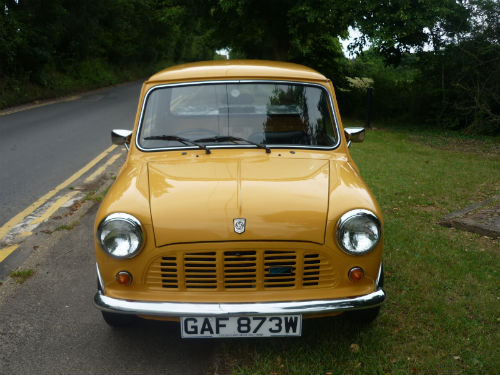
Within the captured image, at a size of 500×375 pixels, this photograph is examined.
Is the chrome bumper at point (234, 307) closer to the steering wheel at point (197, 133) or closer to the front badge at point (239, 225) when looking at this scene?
the front badge at point (239, 225)

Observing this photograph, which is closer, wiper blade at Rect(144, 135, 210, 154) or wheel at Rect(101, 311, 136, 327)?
wheel at Rect(101, 311, 136, 327)

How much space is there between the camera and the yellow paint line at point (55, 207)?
5.68 metres

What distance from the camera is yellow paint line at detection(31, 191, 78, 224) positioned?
223 inches

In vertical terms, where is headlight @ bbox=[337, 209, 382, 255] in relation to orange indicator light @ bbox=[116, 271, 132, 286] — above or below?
above

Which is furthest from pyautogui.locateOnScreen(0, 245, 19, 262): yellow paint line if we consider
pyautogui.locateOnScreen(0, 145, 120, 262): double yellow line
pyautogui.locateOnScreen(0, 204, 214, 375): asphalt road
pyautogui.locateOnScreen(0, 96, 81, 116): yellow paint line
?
pyautogui.locateOnScreen(0, 96, 81, 116): yellow paint line

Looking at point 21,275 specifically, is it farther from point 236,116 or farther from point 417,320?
point 417,320

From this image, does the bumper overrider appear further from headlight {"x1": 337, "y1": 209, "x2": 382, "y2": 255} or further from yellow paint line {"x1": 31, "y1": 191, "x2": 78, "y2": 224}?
yellow paint line {"x1": 31, "y1": 191, "x2": 78, "y2": 224}

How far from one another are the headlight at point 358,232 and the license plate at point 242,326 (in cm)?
51

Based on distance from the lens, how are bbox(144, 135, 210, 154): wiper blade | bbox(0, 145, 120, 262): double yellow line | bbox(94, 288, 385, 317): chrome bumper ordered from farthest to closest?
bbox(0, 145, 120, 262): double yellow line < bbox(144, 135, 210, 154): wiper blade < bbox(94, 288, 385, 317): chrome bumper

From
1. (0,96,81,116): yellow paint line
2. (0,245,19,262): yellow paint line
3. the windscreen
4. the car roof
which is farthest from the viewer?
(0,96,81,116): yellow paint line

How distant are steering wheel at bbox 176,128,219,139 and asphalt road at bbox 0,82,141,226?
2.93 metres

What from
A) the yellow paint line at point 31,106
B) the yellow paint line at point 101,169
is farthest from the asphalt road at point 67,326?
the yellow paint line at point 31,106

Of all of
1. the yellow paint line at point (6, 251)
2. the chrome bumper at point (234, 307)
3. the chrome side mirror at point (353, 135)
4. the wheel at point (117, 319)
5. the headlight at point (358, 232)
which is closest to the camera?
the chrome bumper at point (234, 307)

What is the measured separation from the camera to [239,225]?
2.80 m
